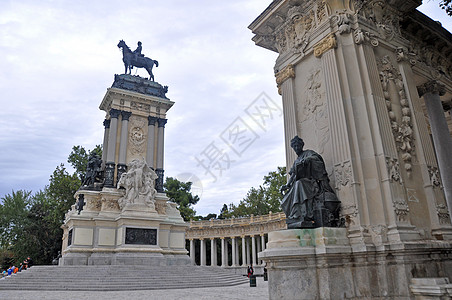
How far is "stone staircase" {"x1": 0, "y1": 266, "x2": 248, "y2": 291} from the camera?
1447 centimetres

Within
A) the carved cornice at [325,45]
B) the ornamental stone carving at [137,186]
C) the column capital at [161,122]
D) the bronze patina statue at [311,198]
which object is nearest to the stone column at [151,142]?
the column capital at [161,122]

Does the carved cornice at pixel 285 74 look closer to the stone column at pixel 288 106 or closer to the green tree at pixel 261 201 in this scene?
the stone column at pixel 288 106

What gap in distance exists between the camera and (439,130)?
11852 mm

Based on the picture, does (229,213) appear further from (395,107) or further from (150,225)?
(395,107)

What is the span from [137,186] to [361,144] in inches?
Result: 723

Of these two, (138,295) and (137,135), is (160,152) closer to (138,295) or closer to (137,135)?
(137,135)

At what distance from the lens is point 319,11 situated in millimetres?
9273

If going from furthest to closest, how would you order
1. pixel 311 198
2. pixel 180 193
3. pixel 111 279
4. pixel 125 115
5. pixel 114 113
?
1. pixel 180 193
2. pixel 125 115
3. pixel 114 113
4. pixel 111 279
5. pixel 311 198

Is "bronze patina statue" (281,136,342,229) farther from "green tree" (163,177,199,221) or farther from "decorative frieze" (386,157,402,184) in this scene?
"green tree" (163,177,199,221)

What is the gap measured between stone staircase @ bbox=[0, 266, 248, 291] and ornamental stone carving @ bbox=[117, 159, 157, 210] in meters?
6.02

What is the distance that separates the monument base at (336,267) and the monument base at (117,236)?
51.3 feet

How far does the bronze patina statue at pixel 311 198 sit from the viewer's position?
718cm

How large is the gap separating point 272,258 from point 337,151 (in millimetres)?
3082

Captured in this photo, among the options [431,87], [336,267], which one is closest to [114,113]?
[431,87]
